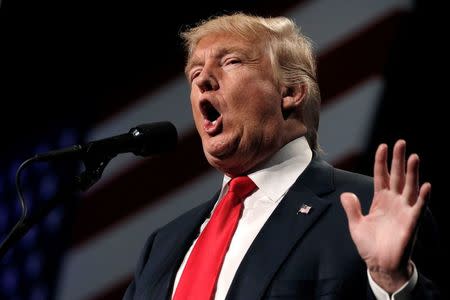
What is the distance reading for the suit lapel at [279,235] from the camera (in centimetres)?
170

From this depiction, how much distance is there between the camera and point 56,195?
1623 millimetres

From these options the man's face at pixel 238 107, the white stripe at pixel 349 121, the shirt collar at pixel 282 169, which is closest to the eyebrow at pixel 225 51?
the man's face at pixel 238 107

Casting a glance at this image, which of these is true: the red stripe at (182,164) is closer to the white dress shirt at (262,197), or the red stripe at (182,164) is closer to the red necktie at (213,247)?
the white dress shirt at (262,197)

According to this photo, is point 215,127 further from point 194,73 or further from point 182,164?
point 182,164

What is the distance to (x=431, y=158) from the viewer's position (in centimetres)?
233

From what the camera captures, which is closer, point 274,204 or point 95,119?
point 274,204

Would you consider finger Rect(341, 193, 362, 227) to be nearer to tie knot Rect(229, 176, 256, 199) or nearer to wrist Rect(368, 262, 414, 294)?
wrist Rect(368, 262, 414, 294)

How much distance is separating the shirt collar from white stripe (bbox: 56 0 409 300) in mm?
631

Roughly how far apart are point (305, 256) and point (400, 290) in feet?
0.87

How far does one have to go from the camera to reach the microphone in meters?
1.65

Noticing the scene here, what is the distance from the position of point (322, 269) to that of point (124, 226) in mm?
1417

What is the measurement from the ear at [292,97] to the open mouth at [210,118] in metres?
0.18

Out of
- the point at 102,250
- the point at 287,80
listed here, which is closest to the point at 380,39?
the point at 287,80

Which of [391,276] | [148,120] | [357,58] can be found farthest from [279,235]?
[148,120]
